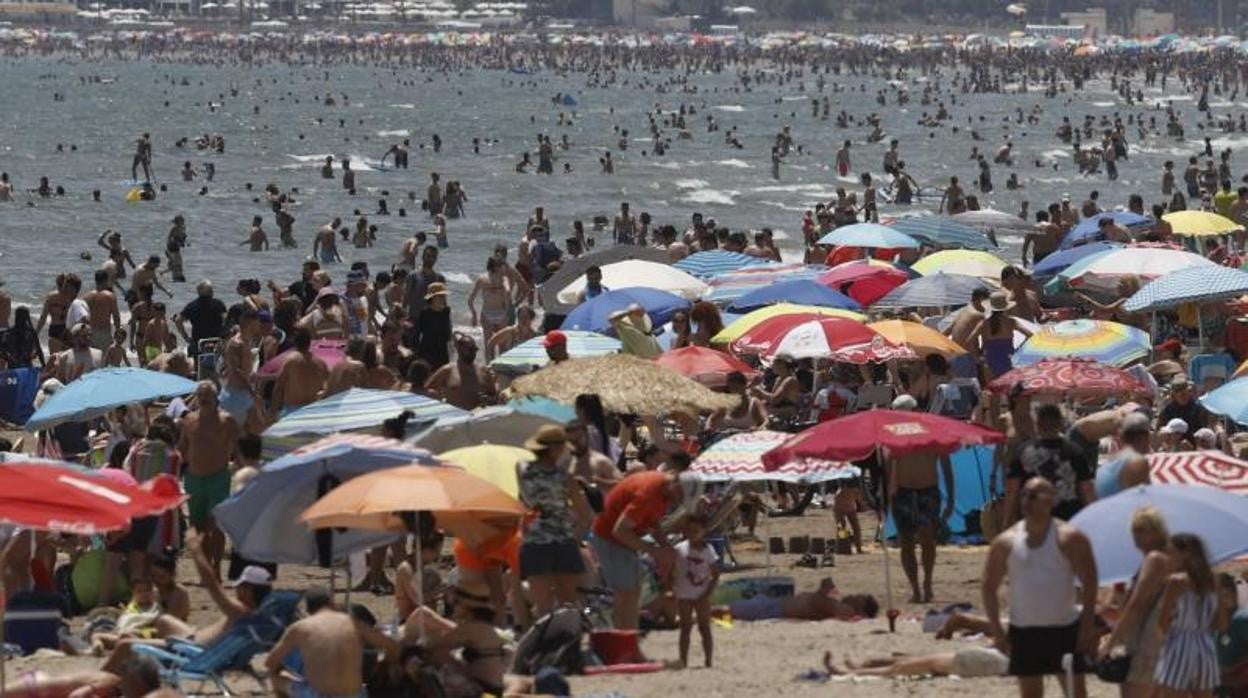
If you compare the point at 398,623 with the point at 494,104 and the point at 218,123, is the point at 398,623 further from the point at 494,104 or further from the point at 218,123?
the point at 494,104

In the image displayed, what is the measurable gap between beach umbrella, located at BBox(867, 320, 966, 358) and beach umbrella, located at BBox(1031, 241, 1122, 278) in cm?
459

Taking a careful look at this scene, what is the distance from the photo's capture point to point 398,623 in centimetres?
1035

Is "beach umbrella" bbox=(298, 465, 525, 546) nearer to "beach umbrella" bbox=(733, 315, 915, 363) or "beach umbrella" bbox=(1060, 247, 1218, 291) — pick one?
"beach umbrella" bbox=(733, 315, 915, 363)

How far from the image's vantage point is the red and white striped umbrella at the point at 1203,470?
392 inches

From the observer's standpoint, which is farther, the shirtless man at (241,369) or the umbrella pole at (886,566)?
the shirtless man at (241,369)

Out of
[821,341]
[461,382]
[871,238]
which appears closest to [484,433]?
[461,382]

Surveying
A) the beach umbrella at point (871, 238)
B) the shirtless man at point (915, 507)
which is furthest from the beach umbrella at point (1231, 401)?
the beach umbrella at point (871, 238)

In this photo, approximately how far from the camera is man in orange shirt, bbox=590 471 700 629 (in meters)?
10.2

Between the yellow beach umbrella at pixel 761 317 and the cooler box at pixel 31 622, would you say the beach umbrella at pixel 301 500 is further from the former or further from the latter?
the yellow beach umbrella at pixel 761 317

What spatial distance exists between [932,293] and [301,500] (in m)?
8.17

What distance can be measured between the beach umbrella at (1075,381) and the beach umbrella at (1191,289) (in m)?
2.74

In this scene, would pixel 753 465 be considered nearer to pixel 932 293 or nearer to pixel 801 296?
pixel 801 296

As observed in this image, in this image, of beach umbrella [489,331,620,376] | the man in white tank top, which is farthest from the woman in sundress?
beach umbrella [489,331,620,376]

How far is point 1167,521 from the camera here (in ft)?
28.0
